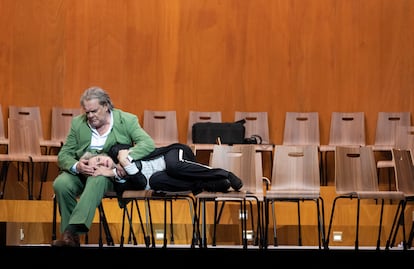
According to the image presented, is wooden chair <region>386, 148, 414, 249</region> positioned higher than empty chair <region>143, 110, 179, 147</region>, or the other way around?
empty chair <region>143, 110, 179, 147</region>

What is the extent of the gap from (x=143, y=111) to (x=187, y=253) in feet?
17.1

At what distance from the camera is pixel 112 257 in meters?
3.20

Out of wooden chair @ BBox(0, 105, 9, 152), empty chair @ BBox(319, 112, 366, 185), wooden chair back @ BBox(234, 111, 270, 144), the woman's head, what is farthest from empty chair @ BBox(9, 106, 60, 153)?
empty chair @ BBox(319, 112, 366, 185)

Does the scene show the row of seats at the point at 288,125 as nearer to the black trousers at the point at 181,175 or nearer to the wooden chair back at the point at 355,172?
the wooden chair back at the point at 355,172

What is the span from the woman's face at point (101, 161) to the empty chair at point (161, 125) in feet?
7.66

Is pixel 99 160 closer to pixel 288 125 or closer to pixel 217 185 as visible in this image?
pixel 217 185

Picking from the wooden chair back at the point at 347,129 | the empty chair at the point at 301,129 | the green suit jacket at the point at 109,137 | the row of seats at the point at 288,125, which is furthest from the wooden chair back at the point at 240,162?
the wooden chair back at the point at 347,129

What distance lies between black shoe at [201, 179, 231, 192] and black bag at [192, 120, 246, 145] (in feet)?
6.24

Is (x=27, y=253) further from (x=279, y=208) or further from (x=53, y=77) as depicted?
(x=53, y=77)

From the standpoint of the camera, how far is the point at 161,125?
8109mm

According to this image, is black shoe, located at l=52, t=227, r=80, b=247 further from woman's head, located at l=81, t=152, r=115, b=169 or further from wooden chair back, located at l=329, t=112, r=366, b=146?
wooden chair back, located at l=329, t=112, r=366, b=146

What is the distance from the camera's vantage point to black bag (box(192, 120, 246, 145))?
25.2ft

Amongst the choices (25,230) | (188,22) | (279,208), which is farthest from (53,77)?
(279,208)

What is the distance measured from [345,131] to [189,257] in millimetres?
5136
